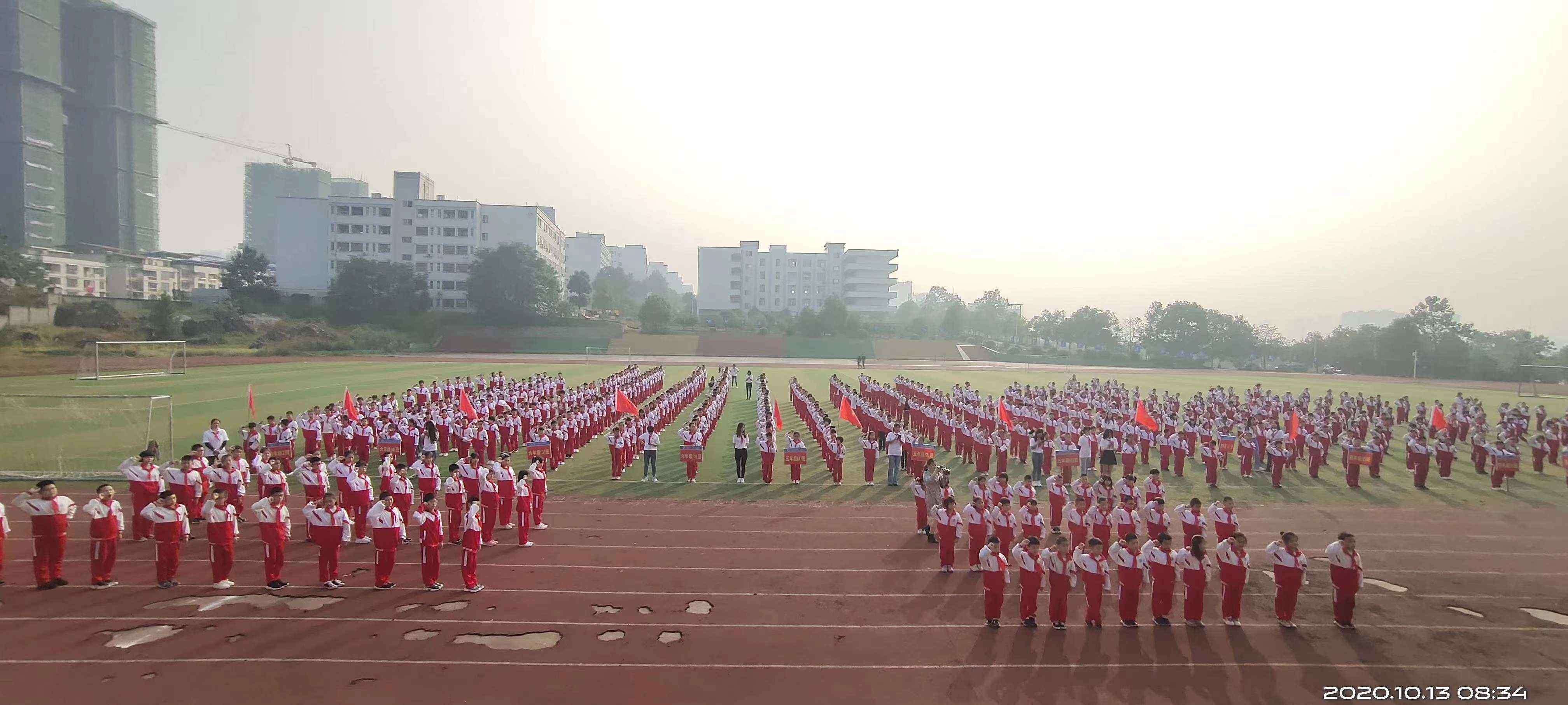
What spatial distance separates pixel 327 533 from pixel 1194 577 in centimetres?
1115

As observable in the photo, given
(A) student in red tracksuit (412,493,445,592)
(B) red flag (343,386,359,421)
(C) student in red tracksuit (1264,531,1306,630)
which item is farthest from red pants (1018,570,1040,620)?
(B) red flag (343,386,359,421)

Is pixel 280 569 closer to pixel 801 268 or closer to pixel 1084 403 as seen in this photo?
pixel 1084 403

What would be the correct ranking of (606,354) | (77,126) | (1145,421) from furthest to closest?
(77,126), (606,354), (1145,421)

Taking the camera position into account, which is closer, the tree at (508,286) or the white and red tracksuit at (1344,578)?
the white and red tracksuit at (1344,578)

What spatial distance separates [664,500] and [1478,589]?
13.5 m

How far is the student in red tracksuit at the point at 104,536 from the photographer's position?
912cm

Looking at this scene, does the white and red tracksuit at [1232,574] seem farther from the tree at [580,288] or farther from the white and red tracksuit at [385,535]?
the tree at [580,288]

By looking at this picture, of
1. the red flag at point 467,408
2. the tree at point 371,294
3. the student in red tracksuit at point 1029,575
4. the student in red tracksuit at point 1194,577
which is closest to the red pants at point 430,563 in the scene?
the student in red tracksuit at point 1029,575

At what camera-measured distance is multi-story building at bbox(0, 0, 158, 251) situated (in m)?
96.7

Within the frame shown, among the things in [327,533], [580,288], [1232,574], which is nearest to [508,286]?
[580,288]

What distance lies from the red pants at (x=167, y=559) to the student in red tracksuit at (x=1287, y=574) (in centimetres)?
1425

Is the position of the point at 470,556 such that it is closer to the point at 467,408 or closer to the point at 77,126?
the point at 467,408

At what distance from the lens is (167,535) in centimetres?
915

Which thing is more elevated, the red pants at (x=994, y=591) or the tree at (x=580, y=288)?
the tree at (x=580, y=288)
